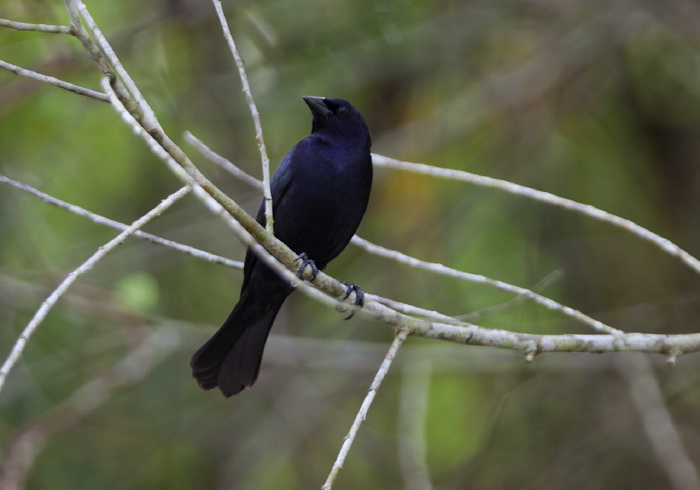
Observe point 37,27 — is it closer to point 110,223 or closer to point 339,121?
point 110,223

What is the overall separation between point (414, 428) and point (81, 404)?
1658mm

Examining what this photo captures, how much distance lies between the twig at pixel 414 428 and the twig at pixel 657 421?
3.48 feet

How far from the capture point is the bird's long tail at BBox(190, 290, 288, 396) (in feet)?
11.2

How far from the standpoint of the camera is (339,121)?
3.57 meters

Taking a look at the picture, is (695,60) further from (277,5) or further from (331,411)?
(331,411)

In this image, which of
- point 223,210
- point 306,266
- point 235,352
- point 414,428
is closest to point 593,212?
point 306,266

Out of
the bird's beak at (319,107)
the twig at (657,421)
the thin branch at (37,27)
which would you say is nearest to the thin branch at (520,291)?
the bird's beak at (319,107)

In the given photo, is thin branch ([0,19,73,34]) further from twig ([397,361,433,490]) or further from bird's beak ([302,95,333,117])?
twig ([397,361,433,490])

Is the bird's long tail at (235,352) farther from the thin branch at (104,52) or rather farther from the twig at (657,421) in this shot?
the twig at (657,421)

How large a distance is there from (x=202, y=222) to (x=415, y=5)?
70.7 inches

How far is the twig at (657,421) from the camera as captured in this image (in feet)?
13.1

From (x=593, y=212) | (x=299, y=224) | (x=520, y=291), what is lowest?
(x=520, y=291)

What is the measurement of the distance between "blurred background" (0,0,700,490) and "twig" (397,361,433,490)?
7.3 inches

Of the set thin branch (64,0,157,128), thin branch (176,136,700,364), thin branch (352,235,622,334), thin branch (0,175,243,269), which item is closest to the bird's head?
thin branch (352,235,622,334)
